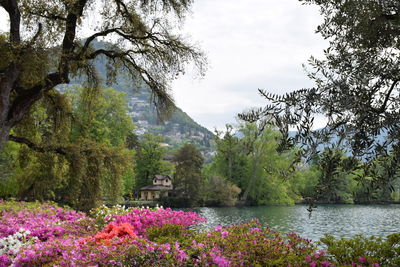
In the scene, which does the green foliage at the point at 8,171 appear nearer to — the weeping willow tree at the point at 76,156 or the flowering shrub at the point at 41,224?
the weeping willow tree at the point at 76,156

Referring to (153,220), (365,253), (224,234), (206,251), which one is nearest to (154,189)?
(153,220)

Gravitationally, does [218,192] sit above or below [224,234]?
below

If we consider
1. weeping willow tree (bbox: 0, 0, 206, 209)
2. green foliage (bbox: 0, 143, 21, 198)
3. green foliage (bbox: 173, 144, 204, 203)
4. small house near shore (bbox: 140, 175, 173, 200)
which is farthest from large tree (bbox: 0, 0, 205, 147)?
small house near shore (bbox: 140, 175, 173, 200)

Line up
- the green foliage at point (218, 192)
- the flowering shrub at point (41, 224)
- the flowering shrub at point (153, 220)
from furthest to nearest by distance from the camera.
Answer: the green foliage at point (218, 192) → the flowering shrub at point (153, 220) → the flowering shrub at point (41, 224)

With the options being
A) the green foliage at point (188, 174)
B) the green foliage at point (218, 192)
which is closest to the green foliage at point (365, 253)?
the green foliage at point (188, 174)

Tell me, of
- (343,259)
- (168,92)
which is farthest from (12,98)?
(343,259)

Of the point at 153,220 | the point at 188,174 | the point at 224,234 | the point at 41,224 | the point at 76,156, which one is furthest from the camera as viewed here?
the point at 188,174

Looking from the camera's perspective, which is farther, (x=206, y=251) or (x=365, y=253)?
(x=206, y=251)

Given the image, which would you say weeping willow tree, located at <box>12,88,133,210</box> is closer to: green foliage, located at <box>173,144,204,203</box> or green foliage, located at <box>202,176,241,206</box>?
green foliage, located at <box>173,144,204,203</box>

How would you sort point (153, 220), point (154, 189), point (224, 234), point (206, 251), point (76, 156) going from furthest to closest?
point (154, 189)
point (76, 156)
point (153, 220)
point (224, 234)
point (206, 251)

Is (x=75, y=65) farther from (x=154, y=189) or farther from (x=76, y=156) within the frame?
(x=154, y=189)

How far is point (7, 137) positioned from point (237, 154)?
4407 centimetres

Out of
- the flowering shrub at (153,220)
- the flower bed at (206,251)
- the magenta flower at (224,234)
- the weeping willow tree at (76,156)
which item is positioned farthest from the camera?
the weeping willow tree at (76,156)

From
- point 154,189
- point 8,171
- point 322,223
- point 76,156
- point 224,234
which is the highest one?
point 76,156
